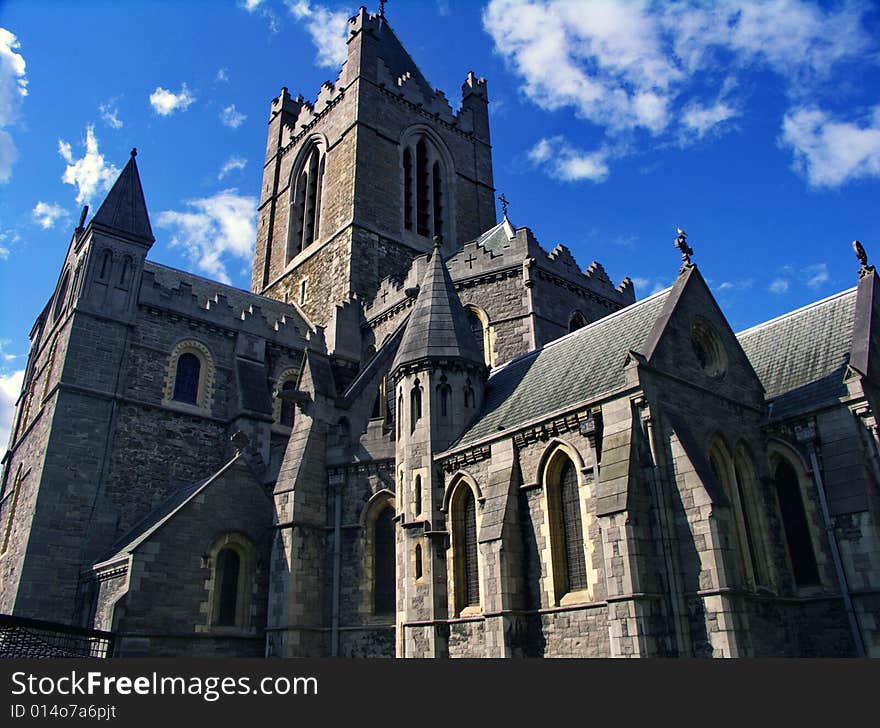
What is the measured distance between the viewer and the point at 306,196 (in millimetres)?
37156

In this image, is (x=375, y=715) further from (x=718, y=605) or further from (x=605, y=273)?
(x=605, y=273)

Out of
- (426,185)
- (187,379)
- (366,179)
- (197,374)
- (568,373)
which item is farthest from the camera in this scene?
(426,185)

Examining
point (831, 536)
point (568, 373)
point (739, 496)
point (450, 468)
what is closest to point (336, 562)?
point (450, 468)

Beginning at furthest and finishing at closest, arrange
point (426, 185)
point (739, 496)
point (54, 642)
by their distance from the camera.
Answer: point (426, 185) < point (54, 642) < point (739, 496)

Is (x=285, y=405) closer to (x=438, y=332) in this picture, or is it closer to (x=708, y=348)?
(x=438, y=332)

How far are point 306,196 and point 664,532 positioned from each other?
28977 millimetres

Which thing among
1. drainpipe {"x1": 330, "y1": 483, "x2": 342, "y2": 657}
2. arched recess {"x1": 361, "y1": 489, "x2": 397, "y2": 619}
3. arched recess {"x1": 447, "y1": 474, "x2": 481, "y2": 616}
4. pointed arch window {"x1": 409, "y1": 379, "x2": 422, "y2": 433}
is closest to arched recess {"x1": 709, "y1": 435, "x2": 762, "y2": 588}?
arched recess {"x1": 447, "y1": 474, "x2": 481, "y2": 616}

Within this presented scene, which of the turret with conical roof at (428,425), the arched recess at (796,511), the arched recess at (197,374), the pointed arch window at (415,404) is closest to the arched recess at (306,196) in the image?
the arched recess at (197,374)

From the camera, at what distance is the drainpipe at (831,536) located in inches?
547

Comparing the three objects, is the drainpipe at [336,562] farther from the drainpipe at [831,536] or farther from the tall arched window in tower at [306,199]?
the tall arched window in tower at [306,199]

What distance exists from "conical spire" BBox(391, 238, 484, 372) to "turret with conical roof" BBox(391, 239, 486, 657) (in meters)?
0.03

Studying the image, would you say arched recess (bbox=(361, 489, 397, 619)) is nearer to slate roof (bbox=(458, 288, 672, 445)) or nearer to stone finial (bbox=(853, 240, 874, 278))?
slate roof (bbox=(458, 288, 672, 445))

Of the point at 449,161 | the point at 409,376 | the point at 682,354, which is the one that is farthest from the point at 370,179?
the point at 682,354

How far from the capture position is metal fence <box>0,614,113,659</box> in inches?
517
